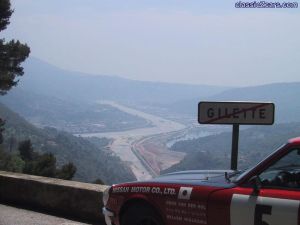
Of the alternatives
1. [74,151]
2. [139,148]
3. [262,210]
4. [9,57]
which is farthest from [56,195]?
[139,148]

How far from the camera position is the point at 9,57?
31625mm

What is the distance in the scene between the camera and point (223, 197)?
4492 millimetres

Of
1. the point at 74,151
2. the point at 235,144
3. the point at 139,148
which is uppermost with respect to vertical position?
the point at 235,144

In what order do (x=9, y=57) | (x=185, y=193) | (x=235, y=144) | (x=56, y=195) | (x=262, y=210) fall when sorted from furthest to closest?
(x=9, y=57) < (x=56, y=195) < (x=235, y=144) < (x=185, y=193) < (x=262, y=210)

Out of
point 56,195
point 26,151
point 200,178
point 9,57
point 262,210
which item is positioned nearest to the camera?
point 262,210

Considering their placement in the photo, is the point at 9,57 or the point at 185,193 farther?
the point at 9,57

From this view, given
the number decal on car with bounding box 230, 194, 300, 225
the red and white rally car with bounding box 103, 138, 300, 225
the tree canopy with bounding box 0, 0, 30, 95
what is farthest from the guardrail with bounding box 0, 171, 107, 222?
the tree canopy with bounding box 0, 0, 30, 95

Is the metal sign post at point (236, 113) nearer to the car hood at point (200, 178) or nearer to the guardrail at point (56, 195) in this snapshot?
the car hood at point (200, 178)

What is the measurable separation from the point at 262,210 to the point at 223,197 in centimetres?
39

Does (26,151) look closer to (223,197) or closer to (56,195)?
(56,195)

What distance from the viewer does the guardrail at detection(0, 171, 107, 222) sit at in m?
7.27

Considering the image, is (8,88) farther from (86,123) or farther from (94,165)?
(86,123)

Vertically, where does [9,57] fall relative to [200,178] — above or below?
above

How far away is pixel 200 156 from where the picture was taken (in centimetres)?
4709
